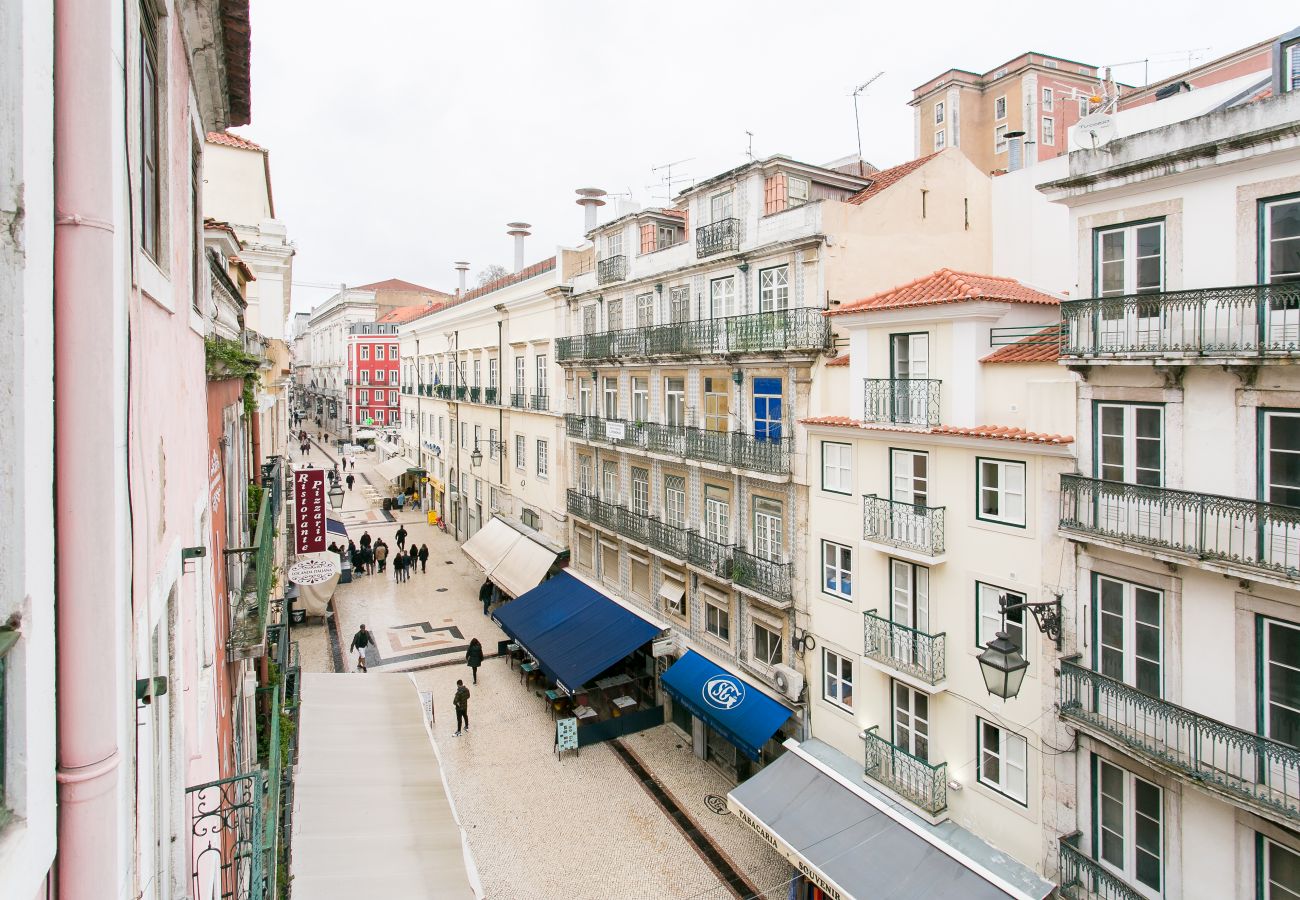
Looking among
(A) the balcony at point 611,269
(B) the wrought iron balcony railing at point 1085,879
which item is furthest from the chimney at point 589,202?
(B) the wrought iron balcony railing at point 1085,879

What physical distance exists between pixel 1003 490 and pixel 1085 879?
18.0 feet

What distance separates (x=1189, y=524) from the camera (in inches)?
360

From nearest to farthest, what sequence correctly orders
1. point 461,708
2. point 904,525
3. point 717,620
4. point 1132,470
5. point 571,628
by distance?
point 1132,470, point 904,525, point 717,620, point 461,708, point 571,628

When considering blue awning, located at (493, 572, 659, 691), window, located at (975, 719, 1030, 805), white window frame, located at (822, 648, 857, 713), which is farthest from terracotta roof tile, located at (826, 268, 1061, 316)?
blue awning, located at (493, 572, 659, 691)

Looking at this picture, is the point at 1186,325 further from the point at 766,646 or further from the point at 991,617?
the point at 766,646

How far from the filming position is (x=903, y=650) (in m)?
12.9

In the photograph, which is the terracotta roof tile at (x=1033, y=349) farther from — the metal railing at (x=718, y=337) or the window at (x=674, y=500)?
the window at (x=674, y=500)

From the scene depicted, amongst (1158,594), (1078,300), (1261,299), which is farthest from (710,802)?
(1261,299)

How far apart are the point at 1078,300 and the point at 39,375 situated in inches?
437

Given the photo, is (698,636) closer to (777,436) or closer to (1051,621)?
(777,436)

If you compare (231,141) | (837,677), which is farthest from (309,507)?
(837,677)

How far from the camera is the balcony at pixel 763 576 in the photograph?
50.8ft

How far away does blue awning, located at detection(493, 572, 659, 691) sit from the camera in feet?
→ 61.9

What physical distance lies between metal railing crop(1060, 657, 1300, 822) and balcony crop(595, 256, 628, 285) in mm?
15326
